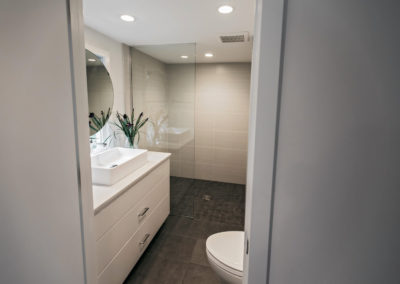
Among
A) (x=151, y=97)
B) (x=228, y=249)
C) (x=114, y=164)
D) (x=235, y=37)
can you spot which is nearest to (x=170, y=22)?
(x=235, y=37)

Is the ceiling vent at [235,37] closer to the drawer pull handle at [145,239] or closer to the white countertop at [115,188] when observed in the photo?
the white countertop at [115,188]

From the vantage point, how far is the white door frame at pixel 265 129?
0.59 metres

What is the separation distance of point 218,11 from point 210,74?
202 cm

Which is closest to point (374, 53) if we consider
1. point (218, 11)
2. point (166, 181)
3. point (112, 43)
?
point (218, 11)

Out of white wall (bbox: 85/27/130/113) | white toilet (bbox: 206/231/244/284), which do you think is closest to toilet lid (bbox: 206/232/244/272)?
white toilet (bbox: 206/231/244/284)

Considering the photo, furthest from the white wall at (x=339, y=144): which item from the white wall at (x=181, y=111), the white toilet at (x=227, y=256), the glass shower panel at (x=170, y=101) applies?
the white wall at (x=181, y=111)

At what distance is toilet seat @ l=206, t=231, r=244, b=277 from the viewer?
128 centimetres

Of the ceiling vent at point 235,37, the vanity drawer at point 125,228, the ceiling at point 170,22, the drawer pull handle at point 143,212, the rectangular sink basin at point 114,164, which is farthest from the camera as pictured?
the ceiling vent at point 235,37

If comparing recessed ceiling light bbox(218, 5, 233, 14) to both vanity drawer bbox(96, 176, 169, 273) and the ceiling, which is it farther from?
vanity drawer bbox(96, 176, 169, 273)

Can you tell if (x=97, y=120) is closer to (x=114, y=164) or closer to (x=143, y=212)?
(x=114, y=164)

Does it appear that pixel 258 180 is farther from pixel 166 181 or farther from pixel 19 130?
pixel 166 181

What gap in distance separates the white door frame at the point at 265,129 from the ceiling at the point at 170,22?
1046 millimetres

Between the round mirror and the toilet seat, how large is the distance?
1565mm

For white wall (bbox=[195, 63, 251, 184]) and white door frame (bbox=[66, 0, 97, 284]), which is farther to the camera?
white wall (bbox=[195, 63, 251, 184])
